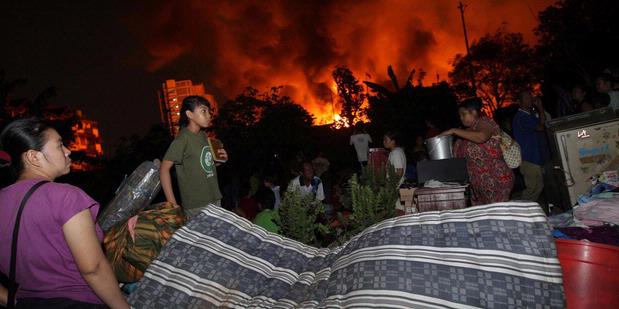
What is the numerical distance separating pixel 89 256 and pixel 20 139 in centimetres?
74

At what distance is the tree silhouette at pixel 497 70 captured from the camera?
3075cm

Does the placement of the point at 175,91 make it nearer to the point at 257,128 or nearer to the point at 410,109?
the point at 257,128

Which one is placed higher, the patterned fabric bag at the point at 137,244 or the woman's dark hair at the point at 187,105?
the woman's dark hair at the point at 187,105

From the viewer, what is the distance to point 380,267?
228 centimetres

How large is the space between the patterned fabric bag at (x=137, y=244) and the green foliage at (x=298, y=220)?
1292mm

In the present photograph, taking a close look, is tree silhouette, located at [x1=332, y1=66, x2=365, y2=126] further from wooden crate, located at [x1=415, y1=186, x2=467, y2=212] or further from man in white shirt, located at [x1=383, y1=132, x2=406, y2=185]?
wooden crate, located at [x1=415, y1=186, x2=467, y2=212]

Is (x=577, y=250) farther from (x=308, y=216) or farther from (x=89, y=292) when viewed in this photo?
(x=89, y=292)

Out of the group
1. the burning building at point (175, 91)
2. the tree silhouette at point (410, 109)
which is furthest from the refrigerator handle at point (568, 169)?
the burning building at point (175, 91)

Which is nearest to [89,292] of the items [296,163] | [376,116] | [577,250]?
[577,250]

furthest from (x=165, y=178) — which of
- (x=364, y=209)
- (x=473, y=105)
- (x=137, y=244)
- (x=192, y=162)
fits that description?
(x=473, y=105)

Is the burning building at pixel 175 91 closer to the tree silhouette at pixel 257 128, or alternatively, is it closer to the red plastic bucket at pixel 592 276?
the tree silhouette at pixel 257 128

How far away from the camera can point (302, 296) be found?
8.83 feet

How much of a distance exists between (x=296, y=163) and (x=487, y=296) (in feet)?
21.1

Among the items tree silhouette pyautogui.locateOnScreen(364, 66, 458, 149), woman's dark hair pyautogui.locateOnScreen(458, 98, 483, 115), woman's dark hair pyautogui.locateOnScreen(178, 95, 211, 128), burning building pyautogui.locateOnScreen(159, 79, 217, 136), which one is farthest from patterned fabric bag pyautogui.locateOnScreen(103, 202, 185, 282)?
burning building pyautogui.locateOnScreen(159, 79, 217, 136)
